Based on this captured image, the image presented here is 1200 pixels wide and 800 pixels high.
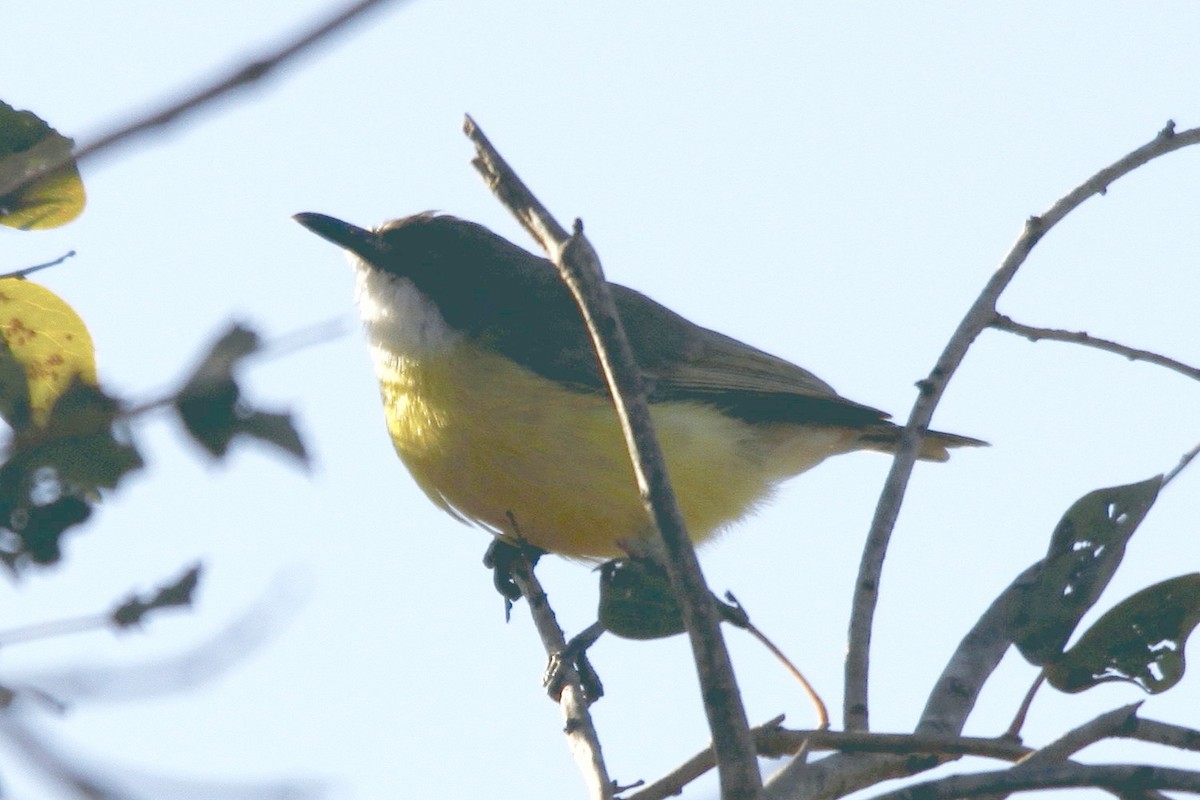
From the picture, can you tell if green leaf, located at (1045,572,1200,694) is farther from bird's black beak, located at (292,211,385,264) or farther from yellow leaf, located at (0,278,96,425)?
bird's black beak, located at (292,211,385,264)

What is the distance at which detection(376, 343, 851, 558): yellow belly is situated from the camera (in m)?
6.22

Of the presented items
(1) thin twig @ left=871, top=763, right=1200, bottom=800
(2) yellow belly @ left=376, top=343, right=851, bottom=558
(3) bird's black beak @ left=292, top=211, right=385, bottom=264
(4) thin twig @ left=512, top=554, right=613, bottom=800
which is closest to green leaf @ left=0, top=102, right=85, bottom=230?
(4) thin twig @ left=512, top=554, right=613, bottom=800

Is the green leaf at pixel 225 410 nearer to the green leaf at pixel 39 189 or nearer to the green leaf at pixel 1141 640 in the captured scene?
the green leaf at pixel 39 189

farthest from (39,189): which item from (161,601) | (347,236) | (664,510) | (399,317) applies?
(347,236)

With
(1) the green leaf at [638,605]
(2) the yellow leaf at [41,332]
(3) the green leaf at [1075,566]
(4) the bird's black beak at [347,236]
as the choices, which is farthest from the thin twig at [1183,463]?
(4) the bird's black beak at [347,236]

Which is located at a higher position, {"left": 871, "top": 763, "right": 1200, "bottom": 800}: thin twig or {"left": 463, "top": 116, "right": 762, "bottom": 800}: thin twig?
{"left": 463, "top": 116, "right": 762, "bottom": 800}: thin twig

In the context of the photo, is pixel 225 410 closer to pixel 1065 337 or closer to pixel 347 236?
pixel 1065 337

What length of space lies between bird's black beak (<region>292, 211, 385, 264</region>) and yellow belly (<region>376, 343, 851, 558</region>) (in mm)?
786

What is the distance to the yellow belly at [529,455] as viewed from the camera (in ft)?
20.4

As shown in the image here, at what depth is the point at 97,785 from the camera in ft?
3.56

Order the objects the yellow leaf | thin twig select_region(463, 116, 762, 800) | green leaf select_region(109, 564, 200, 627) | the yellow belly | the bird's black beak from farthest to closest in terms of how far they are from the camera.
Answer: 1. the bird's black beak
2. the yellow belly
3. the yellow leaf
4. thin twig select_region(463, 116, 762, 800)
5. green leaf select_region(109, 564, 200, 627)

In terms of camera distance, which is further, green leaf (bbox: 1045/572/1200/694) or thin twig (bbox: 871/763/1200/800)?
green leaf (bbox: 1045/572/1200/694)

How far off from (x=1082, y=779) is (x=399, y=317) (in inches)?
200

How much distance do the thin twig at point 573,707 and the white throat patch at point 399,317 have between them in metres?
2.28
